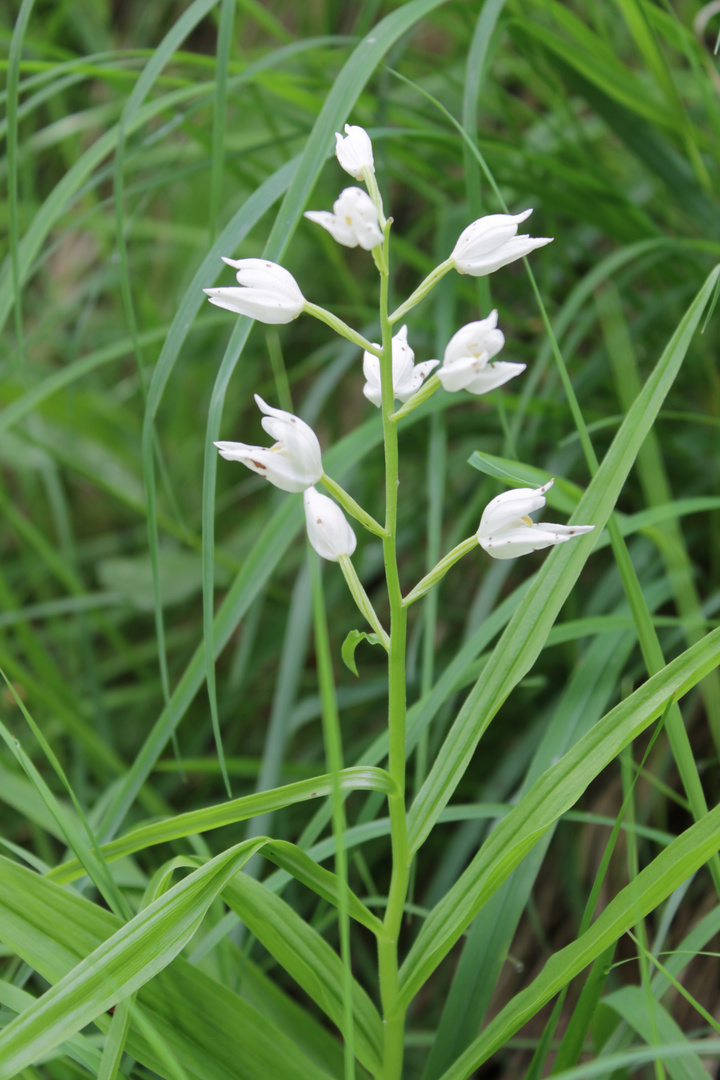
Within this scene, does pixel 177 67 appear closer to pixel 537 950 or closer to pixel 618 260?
pixel 618 260

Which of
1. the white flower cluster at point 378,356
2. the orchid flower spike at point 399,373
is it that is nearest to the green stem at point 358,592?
the white flower cluster at point 378,356

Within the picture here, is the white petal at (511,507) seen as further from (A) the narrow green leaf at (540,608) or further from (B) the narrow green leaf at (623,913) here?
(B) the narrow green leaf at (623,913)

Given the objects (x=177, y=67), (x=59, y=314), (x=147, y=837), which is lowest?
(x=147, y=837)

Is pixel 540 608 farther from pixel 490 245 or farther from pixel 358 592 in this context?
pixel 490 245

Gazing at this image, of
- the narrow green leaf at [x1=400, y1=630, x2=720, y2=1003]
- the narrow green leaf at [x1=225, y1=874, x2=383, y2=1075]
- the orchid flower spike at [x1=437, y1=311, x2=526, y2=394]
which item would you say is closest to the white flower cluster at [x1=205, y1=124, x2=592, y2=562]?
the orchid flower spike at [x1=437, y1=311, x2=526, y2=394]

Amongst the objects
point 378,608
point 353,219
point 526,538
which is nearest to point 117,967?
point 526,538

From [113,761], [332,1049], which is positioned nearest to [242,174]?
[113,761]
